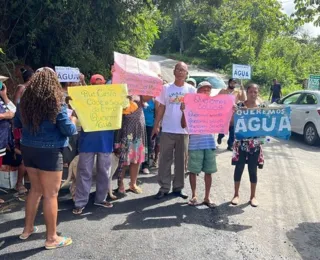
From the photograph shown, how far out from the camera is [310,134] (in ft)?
33.9

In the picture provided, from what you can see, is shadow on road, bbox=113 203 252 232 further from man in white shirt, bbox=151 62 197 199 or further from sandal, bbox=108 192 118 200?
sandal, bbox=108 192 118 200

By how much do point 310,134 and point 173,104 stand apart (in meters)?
6.61

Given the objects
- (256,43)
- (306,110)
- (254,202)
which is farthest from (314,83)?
(256,43)

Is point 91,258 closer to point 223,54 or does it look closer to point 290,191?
point 290,191

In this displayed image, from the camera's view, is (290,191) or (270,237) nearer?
(270,237)

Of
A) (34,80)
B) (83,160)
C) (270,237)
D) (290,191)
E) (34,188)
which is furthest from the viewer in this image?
(290,191)

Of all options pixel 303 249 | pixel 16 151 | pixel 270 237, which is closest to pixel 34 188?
pixel 16 151

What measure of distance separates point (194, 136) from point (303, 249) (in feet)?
6.37

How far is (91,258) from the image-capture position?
3.59m

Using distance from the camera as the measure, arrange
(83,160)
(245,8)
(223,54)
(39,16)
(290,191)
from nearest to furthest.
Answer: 1. (83,160)
2. (290,191)
3. (39,16)
4. (245,8)
5. (223,54)

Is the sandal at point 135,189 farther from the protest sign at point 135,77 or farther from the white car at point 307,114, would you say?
the white car at point 307,114

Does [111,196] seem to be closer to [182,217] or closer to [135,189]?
[135,189]

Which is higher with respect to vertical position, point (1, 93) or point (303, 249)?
point (1, 93)

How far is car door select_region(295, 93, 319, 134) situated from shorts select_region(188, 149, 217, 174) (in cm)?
613
